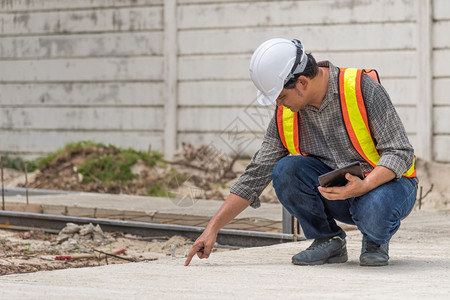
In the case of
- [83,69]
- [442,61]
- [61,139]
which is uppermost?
[442,61]

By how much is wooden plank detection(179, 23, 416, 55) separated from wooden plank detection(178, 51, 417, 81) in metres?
0.07

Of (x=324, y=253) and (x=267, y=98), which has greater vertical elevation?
(x=267, y=98)

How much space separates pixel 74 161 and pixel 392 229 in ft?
20.8

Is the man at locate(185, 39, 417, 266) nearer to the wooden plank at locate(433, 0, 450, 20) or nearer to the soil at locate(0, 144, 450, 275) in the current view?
the soil at locate(0, 144, 450, 275)

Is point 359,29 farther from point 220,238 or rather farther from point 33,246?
point 33,246

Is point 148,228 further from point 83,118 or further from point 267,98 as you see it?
point 83,118

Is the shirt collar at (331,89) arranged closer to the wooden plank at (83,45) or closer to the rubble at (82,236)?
the rubble at (82,236)

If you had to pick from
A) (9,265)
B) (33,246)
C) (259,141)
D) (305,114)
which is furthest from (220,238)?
(259,141)

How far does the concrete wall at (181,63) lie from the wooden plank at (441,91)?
1 centimetres

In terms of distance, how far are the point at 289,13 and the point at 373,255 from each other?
568 cm

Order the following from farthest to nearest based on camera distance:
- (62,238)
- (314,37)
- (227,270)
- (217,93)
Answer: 1. (217,93)
2. (314,37)
3. (62,238)
4. (227,270)

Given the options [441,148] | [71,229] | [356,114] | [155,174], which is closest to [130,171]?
[155,174]

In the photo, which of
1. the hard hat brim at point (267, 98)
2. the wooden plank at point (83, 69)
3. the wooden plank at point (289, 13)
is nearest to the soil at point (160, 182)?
the wooden plank at point (83, 69)

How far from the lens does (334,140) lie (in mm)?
3344
